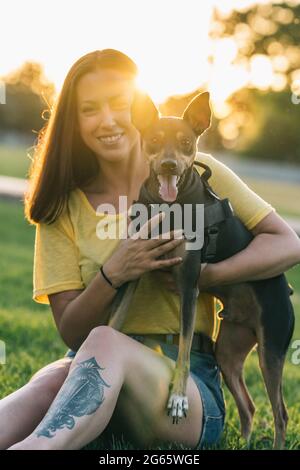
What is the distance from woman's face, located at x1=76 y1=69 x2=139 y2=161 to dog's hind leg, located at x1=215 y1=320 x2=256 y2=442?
98 cm

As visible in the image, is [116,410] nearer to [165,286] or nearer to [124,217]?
[165,286]

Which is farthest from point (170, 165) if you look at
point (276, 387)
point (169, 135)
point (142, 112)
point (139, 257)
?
point (276, 387)

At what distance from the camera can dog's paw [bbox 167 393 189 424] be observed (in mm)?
3077

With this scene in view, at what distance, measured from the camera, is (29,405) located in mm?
3254

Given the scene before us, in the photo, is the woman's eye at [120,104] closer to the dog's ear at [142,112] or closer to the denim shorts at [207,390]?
the dog's ear at [142,112]

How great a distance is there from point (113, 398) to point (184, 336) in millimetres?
443

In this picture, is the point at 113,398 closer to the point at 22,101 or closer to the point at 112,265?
the point at 112,265

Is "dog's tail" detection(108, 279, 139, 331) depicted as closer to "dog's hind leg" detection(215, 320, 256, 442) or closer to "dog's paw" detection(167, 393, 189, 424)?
"dog's paw" detection(167, 393, 189, 424)

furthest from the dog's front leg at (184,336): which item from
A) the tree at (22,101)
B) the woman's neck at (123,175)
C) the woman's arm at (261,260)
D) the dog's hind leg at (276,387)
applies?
the tree at (22,101)

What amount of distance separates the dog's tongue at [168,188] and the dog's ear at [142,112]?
1.01 ft

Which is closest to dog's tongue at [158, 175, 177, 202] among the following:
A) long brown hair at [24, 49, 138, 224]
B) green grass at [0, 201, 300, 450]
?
long brown hair at [24, 49, 138, 224]

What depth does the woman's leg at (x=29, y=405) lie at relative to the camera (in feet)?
10.3

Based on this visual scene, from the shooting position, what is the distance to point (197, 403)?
3229mm
